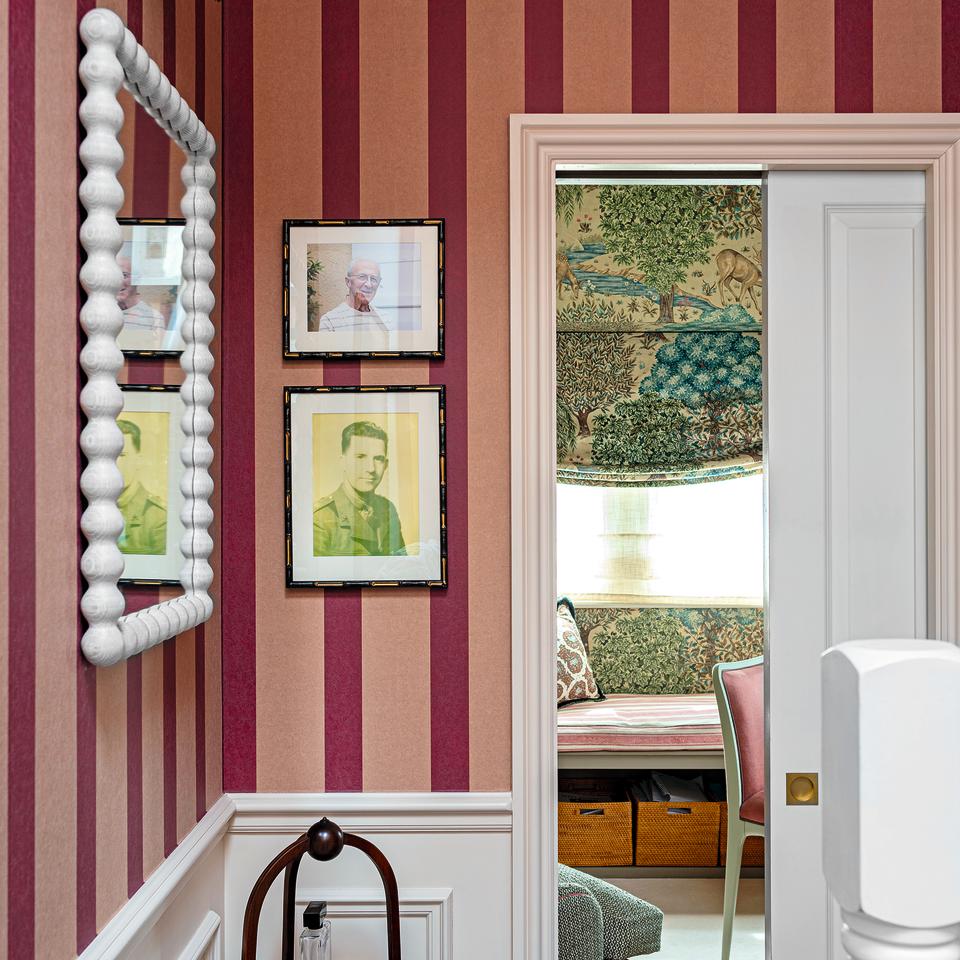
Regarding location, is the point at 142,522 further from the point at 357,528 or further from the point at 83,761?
the point at 357,528

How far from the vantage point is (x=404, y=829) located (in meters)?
1.86

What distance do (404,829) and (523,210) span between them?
1.26 meters

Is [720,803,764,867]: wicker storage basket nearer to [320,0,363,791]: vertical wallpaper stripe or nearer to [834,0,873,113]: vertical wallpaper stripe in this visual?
[320,0,363,791]: vertical wallpaper stripe

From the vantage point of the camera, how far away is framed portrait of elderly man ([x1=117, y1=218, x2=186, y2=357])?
4.32 ft

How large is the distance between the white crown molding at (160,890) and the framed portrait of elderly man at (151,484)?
1.52ft

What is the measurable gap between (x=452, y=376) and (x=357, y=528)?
14.2 inches

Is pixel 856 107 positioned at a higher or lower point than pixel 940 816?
higher

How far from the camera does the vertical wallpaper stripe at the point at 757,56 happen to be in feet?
6.15

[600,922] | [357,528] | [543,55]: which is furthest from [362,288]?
[600,922]

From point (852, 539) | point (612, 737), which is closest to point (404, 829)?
point (852, 539)

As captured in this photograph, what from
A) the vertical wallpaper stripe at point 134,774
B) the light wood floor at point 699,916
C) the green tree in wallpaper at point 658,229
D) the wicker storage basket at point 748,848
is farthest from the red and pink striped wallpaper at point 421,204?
the green tree in wallpaper at point 658,229

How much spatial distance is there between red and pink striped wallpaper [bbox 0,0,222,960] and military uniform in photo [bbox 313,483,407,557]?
1.53 ft

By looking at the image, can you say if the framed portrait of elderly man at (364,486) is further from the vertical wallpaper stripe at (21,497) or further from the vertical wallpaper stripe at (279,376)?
the vertical wallpaper stripe at (21,497)

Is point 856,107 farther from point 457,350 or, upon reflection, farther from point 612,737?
point 612,737
